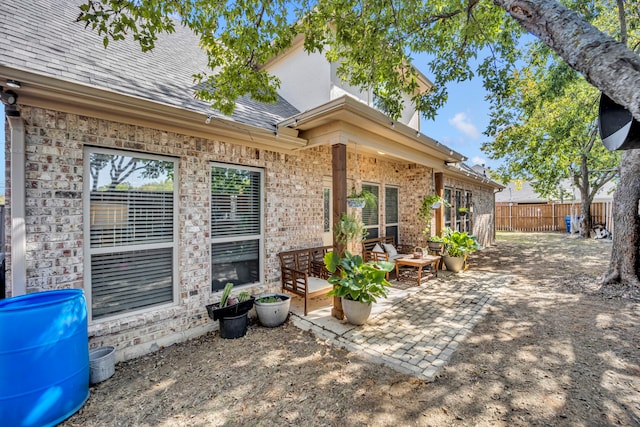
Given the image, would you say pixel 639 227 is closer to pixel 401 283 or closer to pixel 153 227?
pixel 401 283

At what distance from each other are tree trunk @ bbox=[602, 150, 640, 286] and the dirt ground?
1.80m

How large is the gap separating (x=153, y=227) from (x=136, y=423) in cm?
221

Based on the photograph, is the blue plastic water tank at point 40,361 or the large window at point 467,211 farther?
the large window at point 467,211

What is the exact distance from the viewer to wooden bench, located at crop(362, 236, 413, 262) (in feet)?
23.1

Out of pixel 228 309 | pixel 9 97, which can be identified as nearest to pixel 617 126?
pixel 228 309

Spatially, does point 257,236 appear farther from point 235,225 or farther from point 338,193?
point 338,193

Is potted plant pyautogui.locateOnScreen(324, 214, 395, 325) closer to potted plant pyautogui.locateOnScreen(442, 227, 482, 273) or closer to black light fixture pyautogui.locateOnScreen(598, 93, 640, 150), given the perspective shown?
black light fixture pyautogui.locateOnScreen(598, 93, 640, 150)

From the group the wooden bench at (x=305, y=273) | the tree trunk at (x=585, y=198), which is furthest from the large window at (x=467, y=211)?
the wooden bench at (x=305, y=273)

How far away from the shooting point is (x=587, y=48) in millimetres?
1952

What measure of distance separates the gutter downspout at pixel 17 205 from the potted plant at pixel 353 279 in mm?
3530

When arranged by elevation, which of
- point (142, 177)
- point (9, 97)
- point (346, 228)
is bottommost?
point (346, 228)

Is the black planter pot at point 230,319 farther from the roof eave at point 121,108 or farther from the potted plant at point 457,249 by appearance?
the potted plant at point 457,249

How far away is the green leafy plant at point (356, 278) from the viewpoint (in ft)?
13.4

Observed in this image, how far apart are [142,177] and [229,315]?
227 centimetres
